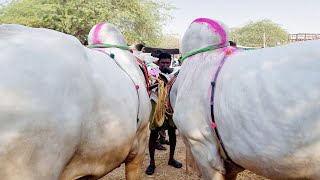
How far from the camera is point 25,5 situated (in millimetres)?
16984

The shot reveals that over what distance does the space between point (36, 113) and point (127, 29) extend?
1638 centimetres

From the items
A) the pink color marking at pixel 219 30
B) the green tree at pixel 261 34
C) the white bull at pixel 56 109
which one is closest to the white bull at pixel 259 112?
the pink color marking at pixel 219 30

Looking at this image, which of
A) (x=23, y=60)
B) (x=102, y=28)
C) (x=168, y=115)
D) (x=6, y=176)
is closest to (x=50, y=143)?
(x=6, y=176)

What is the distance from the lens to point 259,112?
1.84m

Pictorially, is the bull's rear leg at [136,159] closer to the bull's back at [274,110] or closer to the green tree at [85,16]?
the bull's back at [274,110]

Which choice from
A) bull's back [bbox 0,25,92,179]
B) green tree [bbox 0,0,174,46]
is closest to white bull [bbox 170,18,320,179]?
bull's back [bbox 0,25,92,179]

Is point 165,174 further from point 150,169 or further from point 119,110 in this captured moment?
point 119,110

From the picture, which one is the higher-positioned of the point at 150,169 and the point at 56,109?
the point at 56,109

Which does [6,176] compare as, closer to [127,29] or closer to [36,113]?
[36,113]

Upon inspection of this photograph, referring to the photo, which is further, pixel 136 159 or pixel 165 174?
pixel 165 174

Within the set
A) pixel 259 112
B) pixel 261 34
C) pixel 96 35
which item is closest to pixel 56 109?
pixel 259 112

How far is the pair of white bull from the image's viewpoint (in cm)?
144

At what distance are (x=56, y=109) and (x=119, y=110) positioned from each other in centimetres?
58

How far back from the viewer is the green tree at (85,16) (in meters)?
15.8
